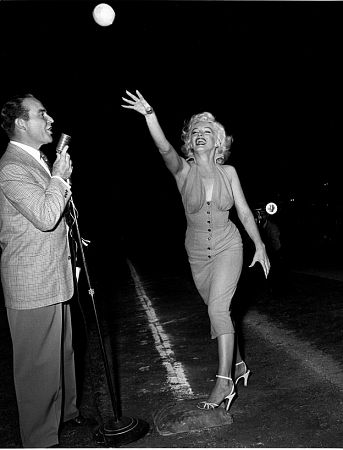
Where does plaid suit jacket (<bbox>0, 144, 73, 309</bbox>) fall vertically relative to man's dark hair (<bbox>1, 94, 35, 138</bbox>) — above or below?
below

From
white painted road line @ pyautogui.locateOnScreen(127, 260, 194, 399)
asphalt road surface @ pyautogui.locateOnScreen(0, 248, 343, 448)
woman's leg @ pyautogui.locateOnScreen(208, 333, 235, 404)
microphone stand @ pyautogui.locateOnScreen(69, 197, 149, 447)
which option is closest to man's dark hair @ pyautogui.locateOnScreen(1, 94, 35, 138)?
microphone stand @ pyautogui.locateOnScreen(69, 197, 149, 447)

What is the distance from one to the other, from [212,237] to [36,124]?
1556mm

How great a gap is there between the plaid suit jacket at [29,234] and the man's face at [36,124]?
0.46 feet

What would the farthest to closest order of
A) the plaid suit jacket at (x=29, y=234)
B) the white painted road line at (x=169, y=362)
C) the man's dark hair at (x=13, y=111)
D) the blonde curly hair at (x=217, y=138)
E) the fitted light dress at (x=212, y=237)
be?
the white painted road line at (x=169, y=362) → the blonde curly hair at (x=217, y=138) → the fitted light dress at (x=212, y=237) → the man's dark hair at (x=13, y=111) → the plaid suit jacket at (x=29, y=234)

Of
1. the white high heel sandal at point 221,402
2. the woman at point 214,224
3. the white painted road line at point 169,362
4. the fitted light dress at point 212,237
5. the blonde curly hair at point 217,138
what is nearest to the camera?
the white high heel sandal at point 221,402

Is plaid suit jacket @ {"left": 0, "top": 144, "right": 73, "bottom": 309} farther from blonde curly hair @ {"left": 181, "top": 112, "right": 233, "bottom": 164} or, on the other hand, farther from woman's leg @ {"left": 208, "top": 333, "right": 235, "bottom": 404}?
blonde curly hair @ {"left": 181, "top": 112, "right": 233, "bottom": 164}

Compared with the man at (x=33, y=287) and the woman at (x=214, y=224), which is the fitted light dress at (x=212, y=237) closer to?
the woman at (x=214, y=224)

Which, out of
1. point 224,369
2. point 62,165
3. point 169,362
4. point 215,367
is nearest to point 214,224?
point 224,369

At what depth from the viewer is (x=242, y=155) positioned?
50.2 meters

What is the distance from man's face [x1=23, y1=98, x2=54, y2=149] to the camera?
312 cm

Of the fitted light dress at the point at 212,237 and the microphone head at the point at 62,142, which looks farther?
the fitted light dress at the point at 212,237

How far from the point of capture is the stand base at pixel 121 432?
3145 mm

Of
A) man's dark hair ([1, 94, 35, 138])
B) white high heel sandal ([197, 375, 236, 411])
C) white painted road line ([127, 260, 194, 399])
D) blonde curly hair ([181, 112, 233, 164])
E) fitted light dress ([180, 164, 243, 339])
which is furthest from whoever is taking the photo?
white painted road line ([127, 260, 194, 399])

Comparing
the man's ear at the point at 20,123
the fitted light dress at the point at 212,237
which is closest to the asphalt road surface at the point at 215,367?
the fitted light dress at the point at 212,237
